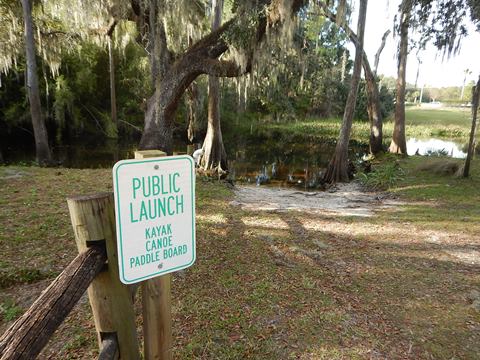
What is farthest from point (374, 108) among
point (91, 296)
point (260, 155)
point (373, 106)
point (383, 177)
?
point (91, 296)

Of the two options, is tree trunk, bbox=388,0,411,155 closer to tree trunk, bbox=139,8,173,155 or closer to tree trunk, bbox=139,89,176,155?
tree trunk, bbox=139,8,173,155

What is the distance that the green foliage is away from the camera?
10.9 meters

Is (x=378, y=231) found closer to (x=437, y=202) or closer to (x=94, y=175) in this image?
(x=437, y=202)

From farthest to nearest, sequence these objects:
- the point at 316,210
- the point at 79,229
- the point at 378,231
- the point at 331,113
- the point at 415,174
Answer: the point at 331,113
the point at 415,174
the point at 316,210
the point at 378,231
the point at 79,229

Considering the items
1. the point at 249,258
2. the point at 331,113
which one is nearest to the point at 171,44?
the point at 249,258

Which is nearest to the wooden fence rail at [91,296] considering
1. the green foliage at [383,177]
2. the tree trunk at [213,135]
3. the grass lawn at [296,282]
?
the grass lawn at [296,282]

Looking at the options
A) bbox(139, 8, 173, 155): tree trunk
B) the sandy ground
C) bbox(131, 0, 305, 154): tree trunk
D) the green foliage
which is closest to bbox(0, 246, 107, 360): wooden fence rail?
the sandy ground

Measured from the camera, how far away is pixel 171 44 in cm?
960

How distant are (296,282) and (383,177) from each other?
8.78 metres

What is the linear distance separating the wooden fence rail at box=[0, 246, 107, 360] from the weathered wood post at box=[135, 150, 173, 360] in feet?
0.83

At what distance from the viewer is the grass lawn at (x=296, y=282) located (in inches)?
108

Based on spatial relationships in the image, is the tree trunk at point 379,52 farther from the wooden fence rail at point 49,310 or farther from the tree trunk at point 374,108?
the wooden fence rail at point 49,310

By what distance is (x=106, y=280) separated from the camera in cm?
148

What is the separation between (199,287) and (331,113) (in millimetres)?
32194
